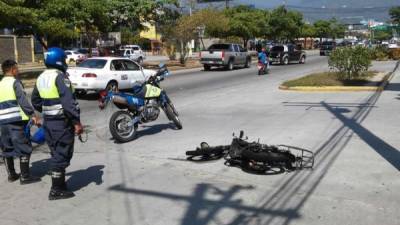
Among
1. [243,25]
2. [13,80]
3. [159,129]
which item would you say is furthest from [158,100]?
[243,25]

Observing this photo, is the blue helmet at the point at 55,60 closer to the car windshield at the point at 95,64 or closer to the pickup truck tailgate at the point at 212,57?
the car windshield at the point at 95,64

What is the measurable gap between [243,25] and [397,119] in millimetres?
44721

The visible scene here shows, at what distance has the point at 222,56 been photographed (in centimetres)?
3378

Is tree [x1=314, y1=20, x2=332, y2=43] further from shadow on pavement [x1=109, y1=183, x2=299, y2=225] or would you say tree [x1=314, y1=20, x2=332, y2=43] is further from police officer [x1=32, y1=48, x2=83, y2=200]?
police officer [x1=32, y1=48, x2=83, y2=200]

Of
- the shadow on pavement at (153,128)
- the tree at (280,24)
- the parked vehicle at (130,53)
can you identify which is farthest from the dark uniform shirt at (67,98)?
the tree at (280,24)

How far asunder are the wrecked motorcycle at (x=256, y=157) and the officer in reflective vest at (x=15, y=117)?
244 centimetres

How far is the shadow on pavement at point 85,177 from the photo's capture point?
22.5 ft

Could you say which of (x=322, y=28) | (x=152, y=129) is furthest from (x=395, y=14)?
(x=152, y=129)

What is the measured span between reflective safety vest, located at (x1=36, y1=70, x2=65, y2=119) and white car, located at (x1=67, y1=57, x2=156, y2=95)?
11.1 m

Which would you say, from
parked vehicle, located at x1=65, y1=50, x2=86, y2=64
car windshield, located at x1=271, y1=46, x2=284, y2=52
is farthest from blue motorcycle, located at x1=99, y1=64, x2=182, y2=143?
parked vehicle, located at x1=65, y1=50, x2=86, y2=64

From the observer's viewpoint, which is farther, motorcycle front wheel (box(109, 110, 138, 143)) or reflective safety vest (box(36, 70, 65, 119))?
motorcycle front wheel (box(109, 110, 138, 143))

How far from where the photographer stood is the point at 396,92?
18000mm

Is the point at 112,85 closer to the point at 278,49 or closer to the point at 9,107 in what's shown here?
the point at 9,107

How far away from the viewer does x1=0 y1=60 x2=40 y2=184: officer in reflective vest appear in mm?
6879
